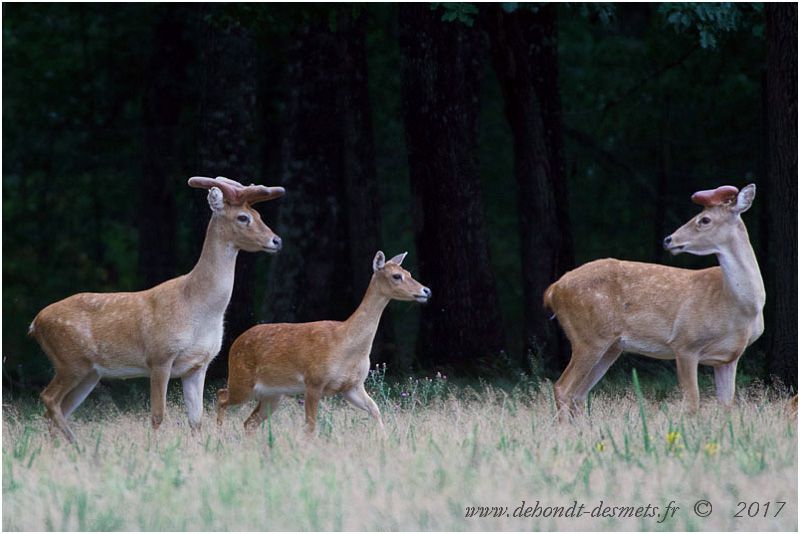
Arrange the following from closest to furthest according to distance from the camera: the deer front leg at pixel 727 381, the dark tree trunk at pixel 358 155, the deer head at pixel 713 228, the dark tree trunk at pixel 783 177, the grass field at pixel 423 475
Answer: the grass field at pixel 423 475 → the deer head at pixel 713 228 → the deer front leg at pixel 727 381 → the dark tree trunk at pixel 783 177 → the dark tree trunk at pixel 358 155

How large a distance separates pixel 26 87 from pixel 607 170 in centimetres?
962

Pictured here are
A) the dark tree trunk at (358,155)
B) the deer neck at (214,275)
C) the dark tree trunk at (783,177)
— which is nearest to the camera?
the deer neck at (214,275)

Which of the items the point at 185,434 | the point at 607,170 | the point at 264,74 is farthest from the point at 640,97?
the point at 185,434

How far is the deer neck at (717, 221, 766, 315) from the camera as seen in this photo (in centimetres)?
988

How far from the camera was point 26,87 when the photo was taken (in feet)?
74.3

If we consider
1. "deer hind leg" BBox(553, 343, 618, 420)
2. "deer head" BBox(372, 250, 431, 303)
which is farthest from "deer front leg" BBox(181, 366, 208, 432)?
"deer hind leg" BBox(553, 343, 618, 420)

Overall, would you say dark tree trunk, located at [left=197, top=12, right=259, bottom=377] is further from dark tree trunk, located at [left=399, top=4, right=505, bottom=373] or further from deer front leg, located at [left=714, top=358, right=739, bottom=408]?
deer front leg, located at [left=714, top=358, right=739, bottom=408]

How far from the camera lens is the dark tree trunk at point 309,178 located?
17.1m

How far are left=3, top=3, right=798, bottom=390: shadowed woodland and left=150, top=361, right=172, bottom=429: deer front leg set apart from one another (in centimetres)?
219

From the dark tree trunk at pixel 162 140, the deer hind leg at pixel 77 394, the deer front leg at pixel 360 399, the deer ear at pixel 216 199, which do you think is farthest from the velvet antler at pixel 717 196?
the dark tree trunk at pixel 162 140

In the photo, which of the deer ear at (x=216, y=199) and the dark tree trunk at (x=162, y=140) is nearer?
the deer ear at (x=216, y=199)

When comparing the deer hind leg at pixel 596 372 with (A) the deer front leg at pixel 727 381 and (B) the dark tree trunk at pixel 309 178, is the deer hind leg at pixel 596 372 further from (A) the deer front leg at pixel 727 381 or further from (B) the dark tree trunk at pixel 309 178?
(B) the dark tree trunk at pixel 309 178

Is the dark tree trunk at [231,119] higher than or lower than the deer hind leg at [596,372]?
higher

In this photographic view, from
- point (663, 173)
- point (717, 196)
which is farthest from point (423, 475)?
point (663, 173)
